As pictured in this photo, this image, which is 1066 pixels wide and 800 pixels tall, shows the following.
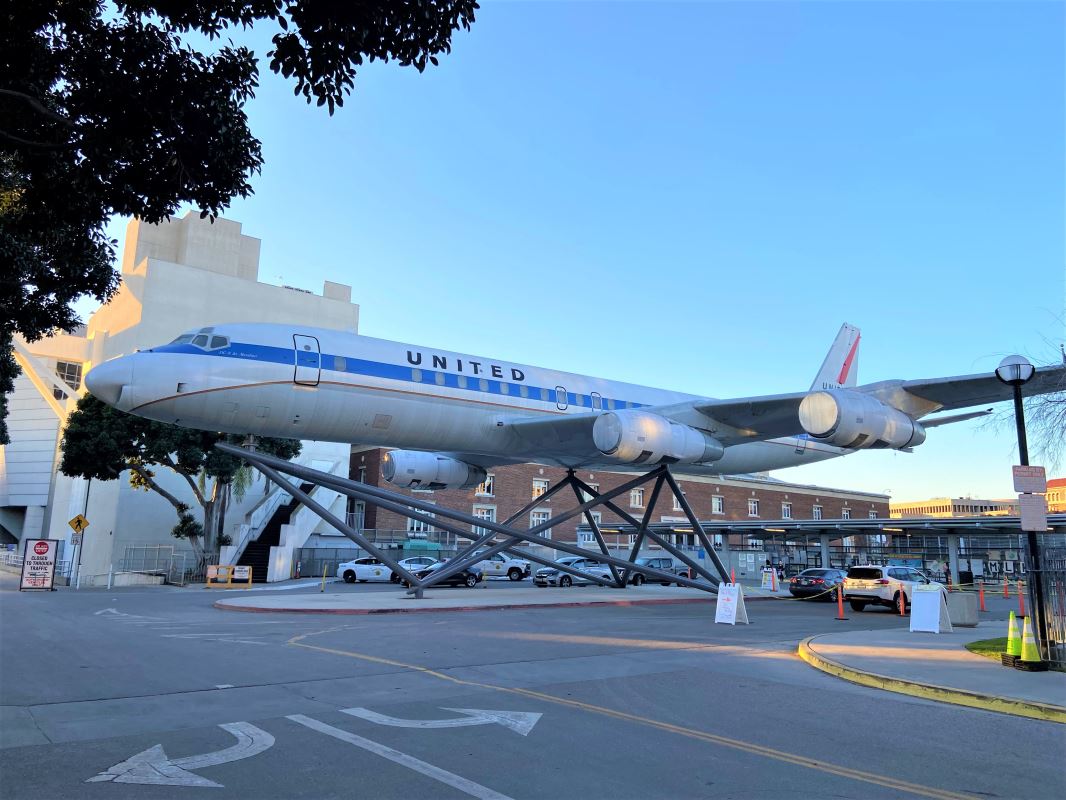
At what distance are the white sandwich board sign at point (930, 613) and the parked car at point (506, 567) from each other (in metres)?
27.9

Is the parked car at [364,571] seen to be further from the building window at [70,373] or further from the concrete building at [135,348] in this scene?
the building window at [70,373]

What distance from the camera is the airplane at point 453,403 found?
50.8 feet

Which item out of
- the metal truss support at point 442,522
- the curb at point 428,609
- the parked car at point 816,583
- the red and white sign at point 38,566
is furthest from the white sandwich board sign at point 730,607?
the red and white sign at point 38,566

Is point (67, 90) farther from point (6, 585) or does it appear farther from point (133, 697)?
point (6, 585)

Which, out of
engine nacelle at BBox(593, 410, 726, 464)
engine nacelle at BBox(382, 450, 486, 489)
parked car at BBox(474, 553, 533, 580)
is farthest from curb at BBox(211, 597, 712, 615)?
parked car at BBox(474, 553, 533, 580)

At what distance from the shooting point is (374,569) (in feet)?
120

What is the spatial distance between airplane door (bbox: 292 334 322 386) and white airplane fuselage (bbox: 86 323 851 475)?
22 millimetres

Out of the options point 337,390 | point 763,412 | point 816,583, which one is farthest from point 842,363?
point 337,390

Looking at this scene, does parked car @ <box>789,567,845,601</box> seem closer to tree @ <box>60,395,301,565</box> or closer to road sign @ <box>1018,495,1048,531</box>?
road sign @ <box>1018,495,1048,531</box>

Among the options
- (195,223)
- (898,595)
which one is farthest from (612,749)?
(195,223)

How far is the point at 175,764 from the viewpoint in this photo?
574 centimetres

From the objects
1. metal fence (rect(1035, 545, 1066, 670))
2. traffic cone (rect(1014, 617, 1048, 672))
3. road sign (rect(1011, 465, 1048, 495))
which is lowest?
traffic cone (rect(1014, 617, 1048, 672))

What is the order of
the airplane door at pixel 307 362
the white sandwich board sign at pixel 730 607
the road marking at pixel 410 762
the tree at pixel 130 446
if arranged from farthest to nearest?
the tree at pixel 130 446 → the white sandwich board sign at pixel 730 607 → the airplane door at pixel 307 362 → the road marking at pixel 410 762

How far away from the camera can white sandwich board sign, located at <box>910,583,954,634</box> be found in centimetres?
1501
